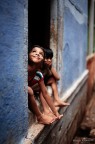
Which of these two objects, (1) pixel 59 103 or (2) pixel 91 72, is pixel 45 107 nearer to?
(1) pixel 59 103

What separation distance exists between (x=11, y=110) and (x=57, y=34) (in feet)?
7.36

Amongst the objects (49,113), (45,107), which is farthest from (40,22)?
(49,113)

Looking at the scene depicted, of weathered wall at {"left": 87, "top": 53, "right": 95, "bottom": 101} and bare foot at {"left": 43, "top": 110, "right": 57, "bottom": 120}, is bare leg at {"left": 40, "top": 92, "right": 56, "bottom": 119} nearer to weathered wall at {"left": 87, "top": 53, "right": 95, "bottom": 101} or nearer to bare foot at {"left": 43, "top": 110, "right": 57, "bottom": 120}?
bare foot at {"left": 43, "top": 110, "right": 57, "bottom": 120}

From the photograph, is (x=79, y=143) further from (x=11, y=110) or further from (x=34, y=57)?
(x=11, y=110)

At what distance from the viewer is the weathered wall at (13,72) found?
8.62 ft

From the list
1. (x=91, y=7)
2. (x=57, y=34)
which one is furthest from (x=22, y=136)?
(x=91, y=7)

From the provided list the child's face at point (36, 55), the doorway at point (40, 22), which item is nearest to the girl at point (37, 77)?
the child's face at point (36, 55)

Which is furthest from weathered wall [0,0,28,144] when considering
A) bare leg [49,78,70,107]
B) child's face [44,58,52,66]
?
bare leg [49,78,70,107]

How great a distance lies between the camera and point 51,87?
193 inches

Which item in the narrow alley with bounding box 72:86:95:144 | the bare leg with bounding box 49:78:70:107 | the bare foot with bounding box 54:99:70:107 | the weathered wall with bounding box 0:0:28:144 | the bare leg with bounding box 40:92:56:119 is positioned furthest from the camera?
the narrow alley with bounding box 72:86:95:144

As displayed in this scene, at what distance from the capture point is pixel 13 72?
286 cm

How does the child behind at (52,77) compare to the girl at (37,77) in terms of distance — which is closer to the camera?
the girl at (37,77)

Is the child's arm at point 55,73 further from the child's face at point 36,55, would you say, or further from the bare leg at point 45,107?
the child's face at point 36,55

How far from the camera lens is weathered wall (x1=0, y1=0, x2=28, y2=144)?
2.63m
